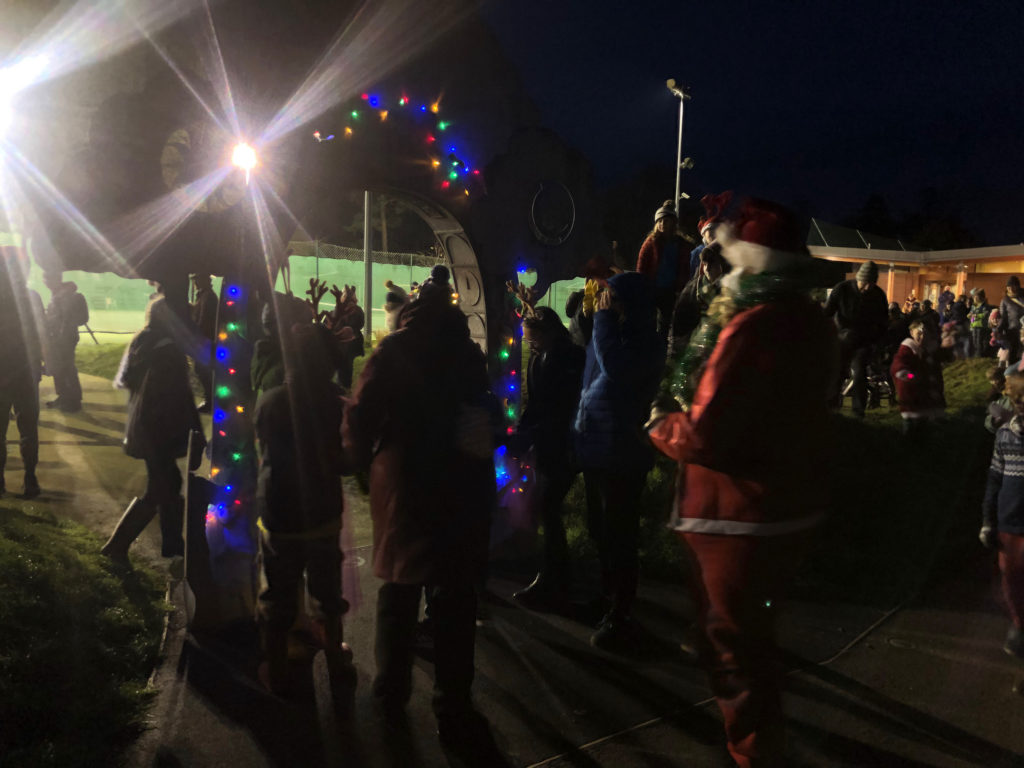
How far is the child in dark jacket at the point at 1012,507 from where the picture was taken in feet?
13.2

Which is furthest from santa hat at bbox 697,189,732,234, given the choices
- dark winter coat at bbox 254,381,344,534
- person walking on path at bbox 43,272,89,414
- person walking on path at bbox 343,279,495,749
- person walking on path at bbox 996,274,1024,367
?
person walking on path at bbox 996,274,1024,367

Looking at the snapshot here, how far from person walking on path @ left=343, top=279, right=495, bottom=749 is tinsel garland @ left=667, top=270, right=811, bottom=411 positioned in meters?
0.83

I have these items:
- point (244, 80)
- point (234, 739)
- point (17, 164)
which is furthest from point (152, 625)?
point (17, 164)

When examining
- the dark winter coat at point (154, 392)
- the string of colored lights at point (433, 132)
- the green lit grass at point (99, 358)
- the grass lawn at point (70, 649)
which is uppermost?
the string of colored lights at point (433, 132)

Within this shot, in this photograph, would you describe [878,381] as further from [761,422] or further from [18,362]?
[18,362]

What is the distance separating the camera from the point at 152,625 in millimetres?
4145

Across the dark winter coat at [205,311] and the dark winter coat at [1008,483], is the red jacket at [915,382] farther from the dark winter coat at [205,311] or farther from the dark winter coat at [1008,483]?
the dark winter coat at [205,311]

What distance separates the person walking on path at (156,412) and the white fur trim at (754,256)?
11.4 ft

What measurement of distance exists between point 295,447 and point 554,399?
5.97 feet

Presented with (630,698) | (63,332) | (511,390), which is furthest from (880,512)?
(63,332)

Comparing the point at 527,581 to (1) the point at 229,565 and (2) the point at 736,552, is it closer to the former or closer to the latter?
(1) the point at 229,565

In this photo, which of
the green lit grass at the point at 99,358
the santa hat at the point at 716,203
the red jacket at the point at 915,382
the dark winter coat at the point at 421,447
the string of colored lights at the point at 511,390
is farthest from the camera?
the green lit grass at the point at 99,358

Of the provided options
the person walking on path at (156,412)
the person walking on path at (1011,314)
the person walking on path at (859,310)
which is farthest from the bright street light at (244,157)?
the person walking on path at (1011,314)

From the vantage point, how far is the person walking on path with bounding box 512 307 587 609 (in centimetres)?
455
